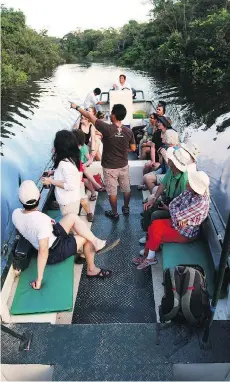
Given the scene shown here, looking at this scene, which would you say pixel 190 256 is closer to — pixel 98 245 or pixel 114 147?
pixel 98 245

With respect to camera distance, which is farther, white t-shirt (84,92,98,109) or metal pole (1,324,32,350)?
white t-shirt (84,92,98,109)

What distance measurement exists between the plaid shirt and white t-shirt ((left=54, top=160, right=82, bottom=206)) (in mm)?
932

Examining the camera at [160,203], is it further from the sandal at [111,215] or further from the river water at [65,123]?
the river water at [65,123]

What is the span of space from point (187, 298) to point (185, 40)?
2783 cm

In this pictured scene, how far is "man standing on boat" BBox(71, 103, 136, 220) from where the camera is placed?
12.0 feet

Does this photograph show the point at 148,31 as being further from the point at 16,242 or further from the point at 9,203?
the point at 16,242

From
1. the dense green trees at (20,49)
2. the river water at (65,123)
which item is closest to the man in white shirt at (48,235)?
the river water at (65,123)

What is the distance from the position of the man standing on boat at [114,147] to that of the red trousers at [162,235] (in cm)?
99

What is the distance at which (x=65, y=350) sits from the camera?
2.32 metres

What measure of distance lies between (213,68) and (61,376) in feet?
77.9

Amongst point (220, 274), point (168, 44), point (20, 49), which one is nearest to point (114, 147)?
point (220, 274)

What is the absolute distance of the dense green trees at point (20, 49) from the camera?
2534 cm

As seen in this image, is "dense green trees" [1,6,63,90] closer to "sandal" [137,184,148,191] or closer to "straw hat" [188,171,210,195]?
"sandal" [137,184,148,191]

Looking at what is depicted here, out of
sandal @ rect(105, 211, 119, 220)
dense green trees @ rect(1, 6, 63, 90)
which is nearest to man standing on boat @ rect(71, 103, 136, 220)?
sandal @ rect(105, 211, 119, 220)
